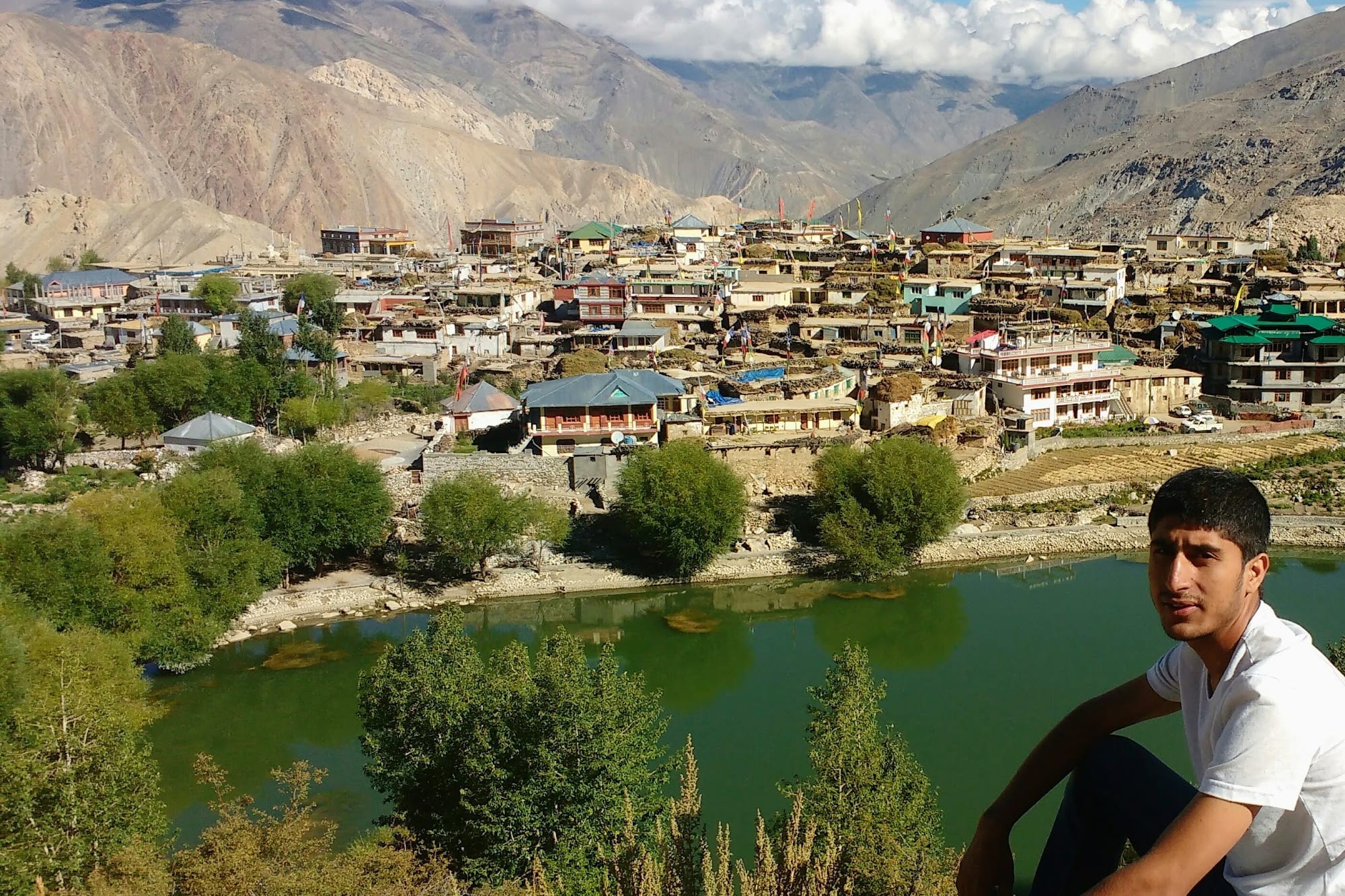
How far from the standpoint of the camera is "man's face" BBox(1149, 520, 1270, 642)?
1694mm

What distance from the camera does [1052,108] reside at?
119625mm

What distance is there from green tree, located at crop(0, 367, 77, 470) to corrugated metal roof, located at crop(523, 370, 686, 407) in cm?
871

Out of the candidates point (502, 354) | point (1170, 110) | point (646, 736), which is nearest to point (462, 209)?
point (1170, 110)

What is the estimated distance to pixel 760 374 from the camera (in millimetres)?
22109

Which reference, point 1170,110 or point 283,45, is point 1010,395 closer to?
point 1170,110

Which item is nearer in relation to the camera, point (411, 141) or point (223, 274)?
point (223, 274)

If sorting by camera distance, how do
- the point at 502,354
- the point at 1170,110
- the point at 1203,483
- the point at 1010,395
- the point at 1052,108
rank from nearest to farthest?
1. the point at 1203,483
2. the point at 1010,395
3. the point at 502,354
4. the point at 1170,110
5. the point at 1052,108

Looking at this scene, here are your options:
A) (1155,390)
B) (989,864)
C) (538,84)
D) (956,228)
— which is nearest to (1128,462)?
(1155,390)

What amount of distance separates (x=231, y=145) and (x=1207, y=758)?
269 feet

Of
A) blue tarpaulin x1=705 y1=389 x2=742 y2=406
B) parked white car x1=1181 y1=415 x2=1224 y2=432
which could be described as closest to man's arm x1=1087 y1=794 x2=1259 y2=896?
blue tarpaulin x1=705 y1=389 x2=742 y2=406

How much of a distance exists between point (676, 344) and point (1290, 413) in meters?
13.2

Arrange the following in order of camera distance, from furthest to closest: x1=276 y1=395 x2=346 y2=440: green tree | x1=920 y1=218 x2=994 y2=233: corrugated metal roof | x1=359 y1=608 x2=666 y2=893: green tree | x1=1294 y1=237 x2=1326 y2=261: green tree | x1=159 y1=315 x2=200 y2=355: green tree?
x1=920 y1=218 x2=994 y2=233: corrugated metal roof
x1=1294 y1=237 x2=1326 y2=261: green tree
x1=159 y1=315 x2=200 y2=355: green tree
x1=276 y1=395 x2=346 y2=440: green tree
x1=359 y1=608 x2=666 y2=893: green tree

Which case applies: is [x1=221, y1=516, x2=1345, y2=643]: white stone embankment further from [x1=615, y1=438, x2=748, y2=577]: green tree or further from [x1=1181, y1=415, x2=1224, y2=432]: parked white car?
[x1=1181, y1=415, x2=1224, y2=432]: parked white car

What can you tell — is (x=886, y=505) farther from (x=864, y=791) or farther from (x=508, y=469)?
(x=864, y=791)
